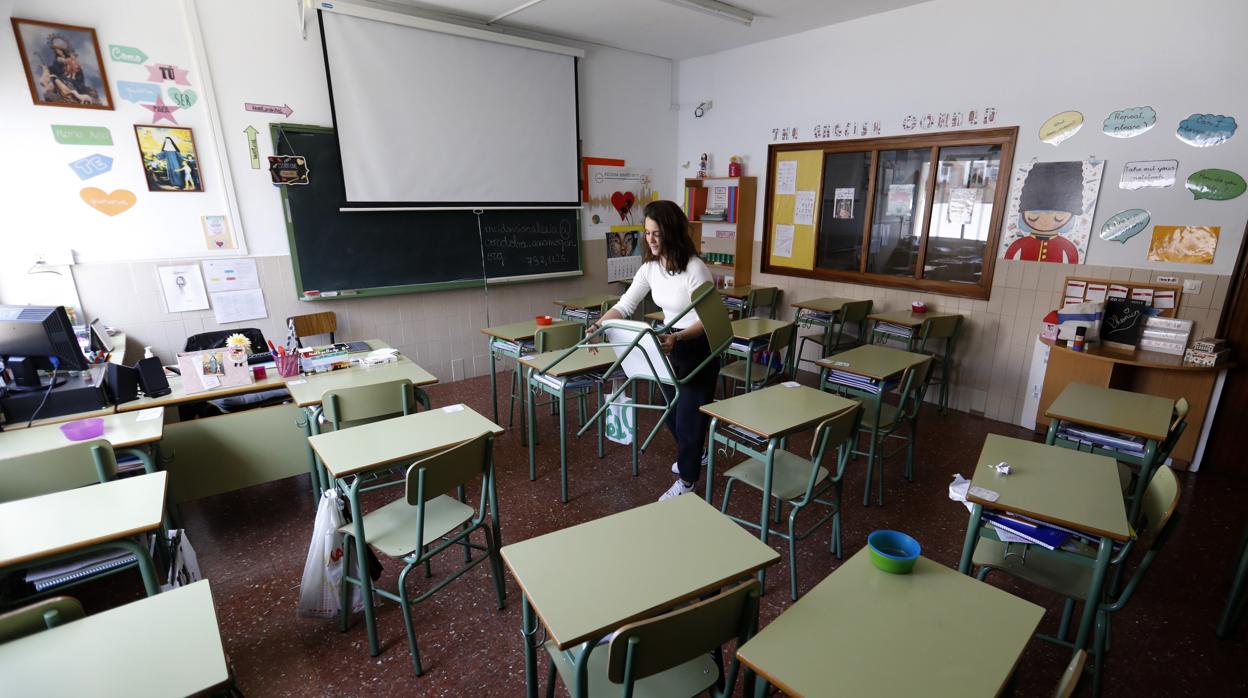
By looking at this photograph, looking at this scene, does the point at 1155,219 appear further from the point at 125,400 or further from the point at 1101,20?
the point at 125,400

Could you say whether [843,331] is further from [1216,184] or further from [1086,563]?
[1086,563]

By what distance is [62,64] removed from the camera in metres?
3.24

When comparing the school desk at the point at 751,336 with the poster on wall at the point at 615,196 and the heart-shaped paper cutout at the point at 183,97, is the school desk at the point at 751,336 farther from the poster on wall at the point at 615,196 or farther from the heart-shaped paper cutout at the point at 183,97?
the heart-shaped paper cutout at the point at 183,97

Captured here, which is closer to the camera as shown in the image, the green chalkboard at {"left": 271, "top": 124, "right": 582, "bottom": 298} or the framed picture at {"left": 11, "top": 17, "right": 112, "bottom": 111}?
the framed picture at {"left": 11, "top": 17, "right": 112, "bottom": 111}

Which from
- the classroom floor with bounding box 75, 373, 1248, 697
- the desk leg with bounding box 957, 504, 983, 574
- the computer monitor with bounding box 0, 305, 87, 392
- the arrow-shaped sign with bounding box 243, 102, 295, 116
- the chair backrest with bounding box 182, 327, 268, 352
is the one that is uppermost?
the arrow-shaped sign with bounding box 243, 102, 295, 116

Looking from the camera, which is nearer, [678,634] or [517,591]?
[678,634]

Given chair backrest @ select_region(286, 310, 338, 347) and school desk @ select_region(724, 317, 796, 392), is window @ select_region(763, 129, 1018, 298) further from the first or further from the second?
chair backrest @ select_region(286, 310, 338, 347)

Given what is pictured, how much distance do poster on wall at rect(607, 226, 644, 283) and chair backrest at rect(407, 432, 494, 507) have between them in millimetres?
4168

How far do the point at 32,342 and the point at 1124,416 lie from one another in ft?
15.6

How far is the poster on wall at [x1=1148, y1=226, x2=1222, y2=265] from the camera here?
10.7 feet

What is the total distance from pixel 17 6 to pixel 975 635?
527 centimetres

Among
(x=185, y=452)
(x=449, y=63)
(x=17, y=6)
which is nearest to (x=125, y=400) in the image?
(x=185, y=452)

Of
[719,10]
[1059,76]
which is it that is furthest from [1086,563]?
[719,10]

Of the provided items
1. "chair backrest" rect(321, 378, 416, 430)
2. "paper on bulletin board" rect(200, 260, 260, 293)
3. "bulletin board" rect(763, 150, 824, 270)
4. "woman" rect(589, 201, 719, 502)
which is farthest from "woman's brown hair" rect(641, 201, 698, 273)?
"paper on bulletin board" rect(200, 260, 260, 293)
